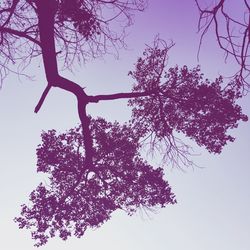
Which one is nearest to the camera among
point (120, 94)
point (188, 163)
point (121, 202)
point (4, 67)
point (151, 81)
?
point (4, 67)

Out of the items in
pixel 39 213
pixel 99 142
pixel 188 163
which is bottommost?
pixel 188 163

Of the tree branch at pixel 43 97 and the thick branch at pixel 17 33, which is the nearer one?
the tree branch at pixel 43 97

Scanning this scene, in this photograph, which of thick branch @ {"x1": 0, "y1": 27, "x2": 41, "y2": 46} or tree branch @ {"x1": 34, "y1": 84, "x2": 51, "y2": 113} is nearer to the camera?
tree branch @ {"x1": 34, "y1": 84, "x2": 51, "y2": 113}

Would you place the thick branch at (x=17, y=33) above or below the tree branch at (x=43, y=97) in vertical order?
above

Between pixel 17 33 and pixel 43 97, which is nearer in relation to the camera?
pixel 43 97

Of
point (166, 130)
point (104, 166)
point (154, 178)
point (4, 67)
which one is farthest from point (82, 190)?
point (4, 67)

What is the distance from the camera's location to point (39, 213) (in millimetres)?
10227

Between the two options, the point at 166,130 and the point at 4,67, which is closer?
the point at 4,67

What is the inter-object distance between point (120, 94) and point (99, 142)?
7.73ft

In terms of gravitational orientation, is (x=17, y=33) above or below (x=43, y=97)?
above

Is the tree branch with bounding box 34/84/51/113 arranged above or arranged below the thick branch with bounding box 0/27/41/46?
below

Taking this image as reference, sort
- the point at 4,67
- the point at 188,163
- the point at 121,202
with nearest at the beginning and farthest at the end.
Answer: the point at 4,67 → the point at 188,163 → the point at 121,202

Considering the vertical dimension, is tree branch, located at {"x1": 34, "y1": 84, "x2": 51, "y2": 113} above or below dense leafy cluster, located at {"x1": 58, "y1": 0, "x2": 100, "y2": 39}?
below

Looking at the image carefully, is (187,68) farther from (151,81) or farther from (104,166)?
(104,166)
